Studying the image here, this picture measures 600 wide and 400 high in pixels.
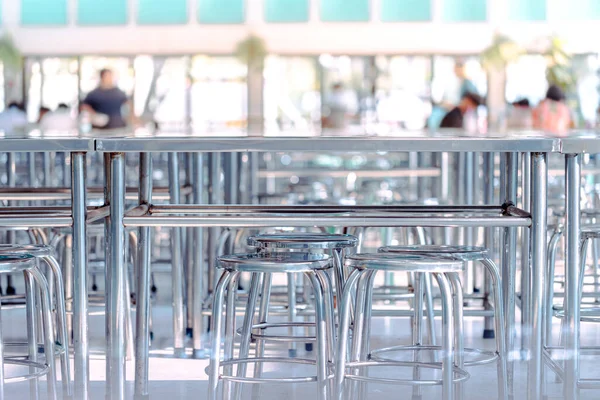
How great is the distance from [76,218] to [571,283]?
3.93 feet

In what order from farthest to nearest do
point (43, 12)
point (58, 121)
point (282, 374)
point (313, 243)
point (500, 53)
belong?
point (43, 12) < point (500, 53) < point (58, 121) < point (282, 374) < point (313, 243)

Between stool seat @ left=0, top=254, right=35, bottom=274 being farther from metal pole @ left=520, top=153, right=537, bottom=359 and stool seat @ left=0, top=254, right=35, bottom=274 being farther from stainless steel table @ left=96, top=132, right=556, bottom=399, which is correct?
metal pole @ left=520, top=153, right=537, bottom=359

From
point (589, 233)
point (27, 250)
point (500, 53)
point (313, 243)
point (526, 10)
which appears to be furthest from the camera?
point (526, 10)

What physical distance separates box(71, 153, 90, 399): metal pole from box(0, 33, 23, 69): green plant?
1322cm

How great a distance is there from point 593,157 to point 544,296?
510cm

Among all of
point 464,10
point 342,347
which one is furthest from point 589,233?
point 464,10

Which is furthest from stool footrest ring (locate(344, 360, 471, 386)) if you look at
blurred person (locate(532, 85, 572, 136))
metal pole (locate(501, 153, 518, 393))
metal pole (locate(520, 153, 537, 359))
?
blurred person (locate(532, 85, 572, 136))

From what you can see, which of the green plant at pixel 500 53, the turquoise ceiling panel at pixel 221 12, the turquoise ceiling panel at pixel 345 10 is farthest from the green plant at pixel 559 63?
the turquoise ceiling panel at pixel 221 12

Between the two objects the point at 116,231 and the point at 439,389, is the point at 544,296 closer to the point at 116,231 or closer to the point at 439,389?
the point at 439,389

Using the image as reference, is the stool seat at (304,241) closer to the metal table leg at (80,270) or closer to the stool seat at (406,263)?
the stool seat at (406,263)

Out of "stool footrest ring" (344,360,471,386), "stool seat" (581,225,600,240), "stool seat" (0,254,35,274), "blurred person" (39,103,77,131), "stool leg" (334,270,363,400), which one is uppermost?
"blurred person" (39,103,77,131)

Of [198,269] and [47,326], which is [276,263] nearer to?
[47,326]

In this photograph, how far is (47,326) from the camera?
2482 millimetres

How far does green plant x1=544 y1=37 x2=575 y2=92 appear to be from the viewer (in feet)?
48.9
